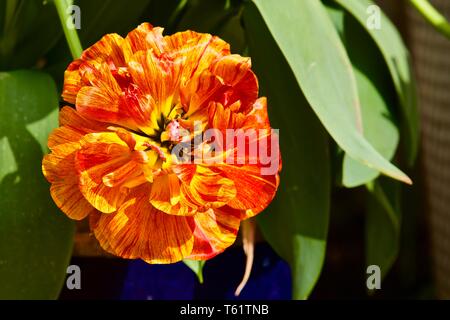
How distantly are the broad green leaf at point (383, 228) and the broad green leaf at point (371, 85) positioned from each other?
5cm

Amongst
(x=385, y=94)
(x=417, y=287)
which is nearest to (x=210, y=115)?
(x=385, y=94)

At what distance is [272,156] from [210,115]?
0.04 meters

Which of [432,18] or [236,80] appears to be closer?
[236,80]

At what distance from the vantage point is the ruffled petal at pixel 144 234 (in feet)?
1.21

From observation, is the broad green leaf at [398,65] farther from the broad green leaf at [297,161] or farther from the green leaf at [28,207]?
the green leaf at [28,207]

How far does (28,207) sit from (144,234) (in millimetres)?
109

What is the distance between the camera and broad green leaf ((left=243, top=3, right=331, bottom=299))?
20.4 inches

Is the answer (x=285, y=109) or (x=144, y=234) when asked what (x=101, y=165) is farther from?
(x=285, y=109)

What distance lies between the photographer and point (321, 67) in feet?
1.50

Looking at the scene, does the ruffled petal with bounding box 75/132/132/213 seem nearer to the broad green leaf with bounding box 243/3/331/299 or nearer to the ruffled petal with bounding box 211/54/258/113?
the ruffled petal with bounding box 211/54/258/113

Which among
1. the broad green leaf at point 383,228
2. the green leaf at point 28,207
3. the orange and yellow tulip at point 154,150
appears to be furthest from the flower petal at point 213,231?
the broad green leaf at point 383,228

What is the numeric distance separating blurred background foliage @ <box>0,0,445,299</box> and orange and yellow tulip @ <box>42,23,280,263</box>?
0.07 m

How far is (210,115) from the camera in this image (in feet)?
1.21

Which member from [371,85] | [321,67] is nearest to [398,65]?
[371,85]
